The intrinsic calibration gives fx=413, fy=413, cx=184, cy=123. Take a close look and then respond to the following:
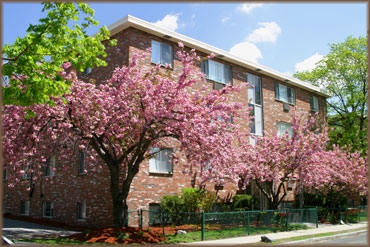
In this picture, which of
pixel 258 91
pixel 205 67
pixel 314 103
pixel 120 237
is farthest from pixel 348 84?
pixel 120 237

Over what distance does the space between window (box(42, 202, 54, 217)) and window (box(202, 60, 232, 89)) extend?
11857 mm

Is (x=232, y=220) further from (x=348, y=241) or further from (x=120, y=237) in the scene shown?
(x=120, y=237)

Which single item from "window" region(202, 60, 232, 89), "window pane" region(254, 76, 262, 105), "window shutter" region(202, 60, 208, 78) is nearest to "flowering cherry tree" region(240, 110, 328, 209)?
"window" region(202, 60, 232, 89)

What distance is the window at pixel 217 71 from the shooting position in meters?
24.7

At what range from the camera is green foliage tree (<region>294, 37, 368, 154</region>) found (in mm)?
37781

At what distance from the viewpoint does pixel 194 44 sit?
2345 cm

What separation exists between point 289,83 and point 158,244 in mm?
20488

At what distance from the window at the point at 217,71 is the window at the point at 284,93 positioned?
5.57 meters

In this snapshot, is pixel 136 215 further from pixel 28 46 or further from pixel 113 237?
pixel 28 46

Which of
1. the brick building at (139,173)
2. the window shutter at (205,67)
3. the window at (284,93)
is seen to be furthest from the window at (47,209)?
the window at (284,93)

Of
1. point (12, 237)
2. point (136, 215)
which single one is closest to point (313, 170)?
point (136, 215)

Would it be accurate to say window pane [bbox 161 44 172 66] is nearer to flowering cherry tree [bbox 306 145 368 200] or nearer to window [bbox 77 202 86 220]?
window [bbox 77 202 86 220]

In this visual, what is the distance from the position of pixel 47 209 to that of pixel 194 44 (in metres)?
12.9

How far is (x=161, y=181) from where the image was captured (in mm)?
20453
